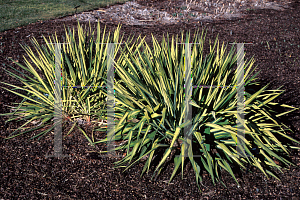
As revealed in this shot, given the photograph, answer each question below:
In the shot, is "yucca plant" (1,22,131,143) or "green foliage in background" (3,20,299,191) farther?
"yucca plant" (1,22,131,143)

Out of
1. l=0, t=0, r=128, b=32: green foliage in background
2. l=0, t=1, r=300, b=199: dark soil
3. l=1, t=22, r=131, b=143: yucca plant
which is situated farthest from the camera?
l=0, t=0, r=128, b=32: green foliage in background

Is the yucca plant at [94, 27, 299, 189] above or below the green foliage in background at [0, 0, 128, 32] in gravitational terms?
below

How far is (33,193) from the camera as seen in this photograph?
2375mm

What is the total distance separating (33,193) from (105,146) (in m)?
0.80

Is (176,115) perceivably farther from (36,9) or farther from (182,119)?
(36,9)

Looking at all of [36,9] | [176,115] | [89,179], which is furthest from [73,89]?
[36,9]

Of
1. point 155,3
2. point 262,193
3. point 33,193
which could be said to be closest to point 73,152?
point 33,193

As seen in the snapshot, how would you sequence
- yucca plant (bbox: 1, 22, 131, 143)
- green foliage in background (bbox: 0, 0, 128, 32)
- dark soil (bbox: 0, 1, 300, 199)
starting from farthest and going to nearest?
1. green foliage in background (bbox: 0, 0, 128, 32)
2. yucca plant (bbox: 1, 22, 131, 143)
3. dark soil (bbox: 0, 1, 300, 199)

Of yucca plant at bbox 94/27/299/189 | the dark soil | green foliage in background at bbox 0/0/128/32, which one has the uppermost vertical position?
green foliage in background at bbox 0/0/128/32

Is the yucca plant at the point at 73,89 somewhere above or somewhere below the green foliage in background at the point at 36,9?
below

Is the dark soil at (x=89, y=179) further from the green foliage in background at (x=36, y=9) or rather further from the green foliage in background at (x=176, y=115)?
the green foliage in background at (x=36, y=9)

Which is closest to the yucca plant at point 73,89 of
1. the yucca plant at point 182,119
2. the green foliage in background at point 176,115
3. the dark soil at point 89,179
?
the green foliage in background at point 176,115

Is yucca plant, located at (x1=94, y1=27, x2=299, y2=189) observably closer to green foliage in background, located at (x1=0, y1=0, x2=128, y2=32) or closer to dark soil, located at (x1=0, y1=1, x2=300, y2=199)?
dark soil, located at (x1=0, y1=1, x2=300, y2=199)

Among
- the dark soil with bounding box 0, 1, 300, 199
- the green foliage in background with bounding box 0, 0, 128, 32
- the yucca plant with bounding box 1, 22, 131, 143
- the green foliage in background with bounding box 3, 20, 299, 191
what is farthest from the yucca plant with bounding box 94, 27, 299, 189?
the green foliage in background with bounding box 0, 0, 128, 32
